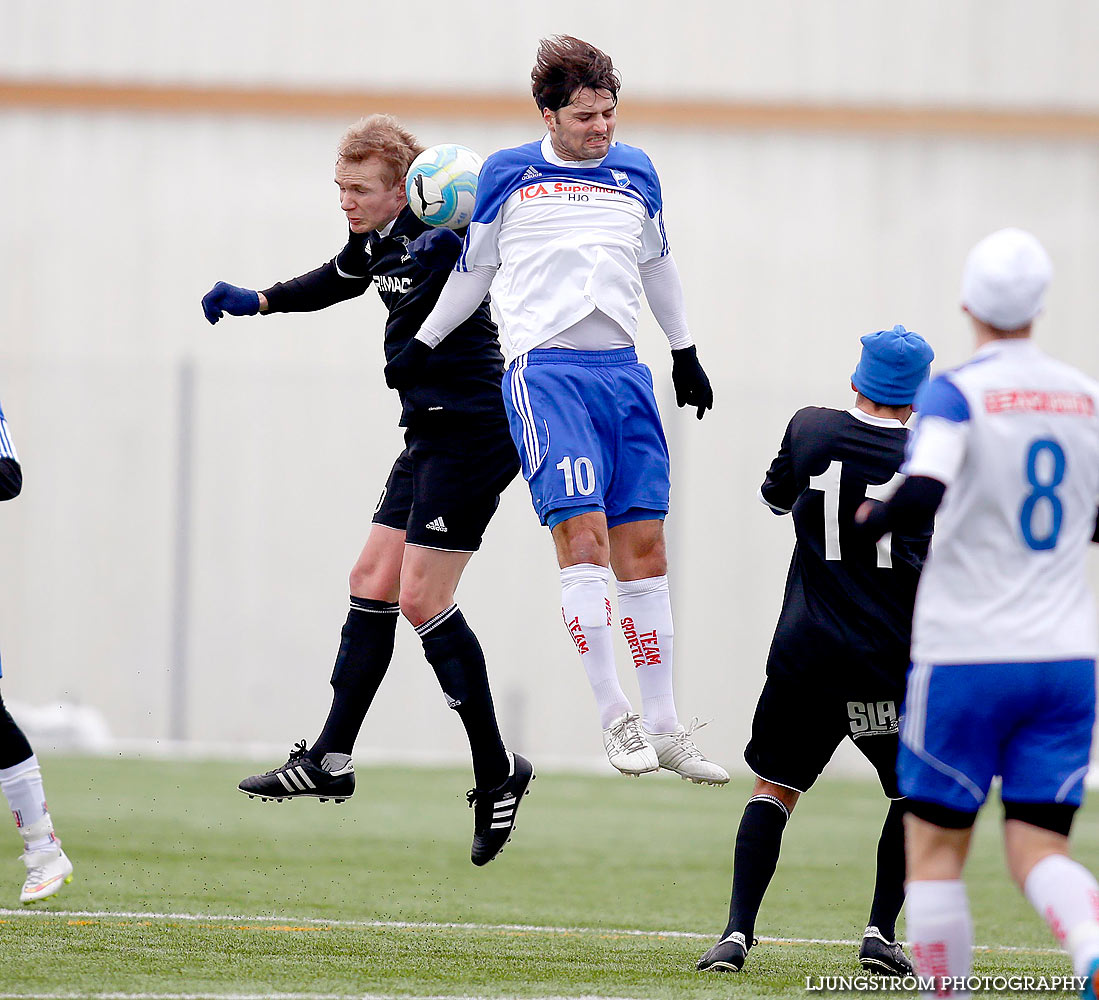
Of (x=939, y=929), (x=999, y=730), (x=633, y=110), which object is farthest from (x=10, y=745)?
(x=633, y=110)

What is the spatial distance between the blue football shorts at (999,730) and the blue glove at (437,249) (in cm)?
271

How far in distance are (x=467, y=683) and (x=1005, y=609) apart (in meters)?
2.86

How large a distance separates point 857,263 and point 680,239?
66.0 inches

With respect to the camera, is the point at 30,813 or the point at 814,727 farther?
the point at 30,813

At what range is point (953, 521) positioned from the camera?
3584mm

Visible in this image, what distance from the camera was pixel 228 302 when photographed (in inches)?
244

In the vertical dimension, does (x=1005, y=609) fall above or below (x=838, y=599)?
above

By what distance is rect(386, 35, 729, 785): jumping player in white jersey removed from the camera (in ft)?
17.7

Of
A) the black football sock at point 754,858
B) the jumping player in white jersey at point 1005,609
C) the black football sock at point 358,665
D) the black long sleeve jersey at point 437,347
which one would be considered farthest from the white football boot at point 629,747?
the jumping player in white jersey at point 1005,609

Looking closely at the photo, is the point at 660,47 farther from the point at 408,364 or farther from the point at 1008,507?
the point at 1008,507

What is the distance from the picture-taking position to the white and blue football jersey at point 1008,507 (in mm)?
3535

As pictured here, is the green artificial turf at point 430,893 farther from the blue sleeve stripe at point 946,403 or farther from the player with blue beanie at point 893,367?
the blue sleeve stripe at point 946,403

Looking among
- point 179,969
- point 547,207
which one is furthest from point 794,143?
point 179,969

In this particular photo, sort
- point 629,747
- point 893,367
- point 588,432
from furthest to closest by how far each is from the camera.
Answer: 1. point 588,432
2. point 629,747
3. point 893,367
